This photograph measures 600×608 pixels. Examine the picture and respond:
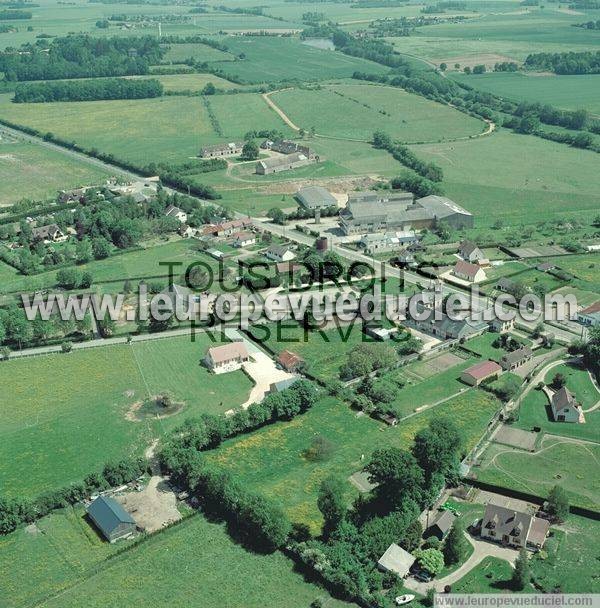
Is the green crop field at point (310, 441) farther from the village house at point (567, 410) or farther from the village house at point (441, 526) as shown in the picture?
the village house at point (441, 526)

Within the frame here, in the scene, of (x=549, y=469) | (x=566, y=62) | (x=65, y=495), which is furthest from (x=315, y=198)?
(x=566, y=62)

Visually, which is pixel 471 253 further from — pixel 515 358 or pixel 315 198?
pixel 315 198

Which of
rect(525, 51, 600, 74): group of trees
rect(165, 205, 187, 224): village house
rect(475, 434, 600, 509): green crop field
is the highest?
rect(525, 51, 600, 74): group of trees

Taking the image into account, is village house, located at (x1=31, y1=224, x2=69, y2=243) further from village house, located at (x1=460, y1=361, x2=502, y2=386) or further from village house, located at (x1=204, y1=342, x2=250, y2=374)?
village house, located at (x1=460, y1=361, x2=502, y2=386)

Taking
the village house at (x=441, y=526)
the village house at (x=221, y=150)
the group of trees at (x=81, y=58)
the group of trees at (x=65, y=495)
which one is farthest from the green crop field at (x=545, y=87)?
the group of trees at (x=65, y=495)

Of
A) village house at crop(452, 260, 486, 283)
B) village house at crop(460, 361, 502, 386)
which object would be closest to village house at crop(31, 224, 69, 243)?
village house at crop(452, 260, 486, 283)

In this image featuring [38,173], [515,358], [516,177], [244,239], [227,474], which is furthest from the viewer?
[38,173]

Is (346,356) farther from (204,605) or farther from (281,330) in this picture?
(204,605)

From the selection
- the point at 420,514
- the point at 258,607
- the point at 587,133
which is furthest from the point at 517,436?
the point at 587,133
